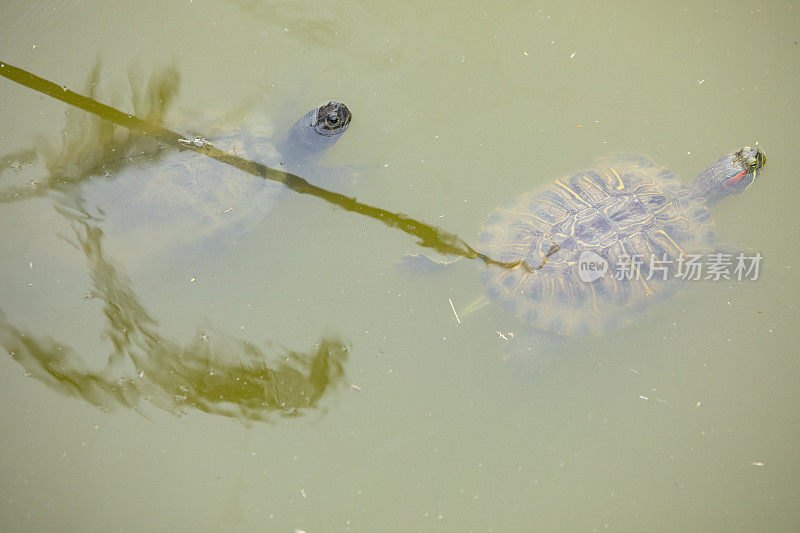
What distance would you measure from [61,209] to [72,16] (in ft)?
3.92

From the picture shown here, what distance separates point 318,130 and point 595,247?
1.55 meters

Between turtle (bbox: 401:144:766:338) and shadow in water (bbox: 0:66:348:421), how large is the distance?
0.84 meters

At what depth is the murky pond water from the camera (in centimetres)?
229

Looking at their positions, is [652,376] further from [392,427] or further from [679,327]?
[392,427]

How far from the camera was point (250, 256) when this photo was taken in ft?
8.21

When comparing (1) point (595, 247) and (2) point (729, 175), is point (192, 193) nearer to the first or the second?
(1) point (595, 247)

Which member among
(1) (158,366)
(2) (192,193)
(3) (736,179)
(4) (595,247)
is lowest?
(1) (158,366)

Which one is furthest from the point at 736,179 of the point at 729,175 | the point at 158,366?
the point at 158,366

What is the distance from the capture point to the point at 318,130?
8.06ft

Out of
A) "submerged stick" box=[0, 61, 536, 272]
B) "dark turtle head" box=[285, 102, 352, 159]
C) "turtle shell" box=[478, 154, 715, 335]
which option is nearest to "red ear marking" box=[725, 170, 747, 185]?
"turtle shell" box=[478, 154, 715, 335]

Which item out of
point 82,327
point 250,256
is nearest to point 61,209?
point 82,327

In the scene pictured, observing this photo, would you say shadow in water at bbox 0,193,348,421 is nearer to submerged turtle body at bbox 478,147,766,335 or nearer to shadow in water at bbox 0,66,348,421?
shadow in water at bbox 0,66,348,421

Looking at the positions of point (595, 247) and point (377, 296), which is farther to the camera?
point (377, 296)

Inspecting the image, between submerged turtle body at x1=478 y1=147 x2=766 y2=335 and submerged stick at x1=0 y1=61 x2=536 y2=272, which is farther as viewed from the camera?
submerged stick at x1=0 y1=61 x2=536 y2=272
